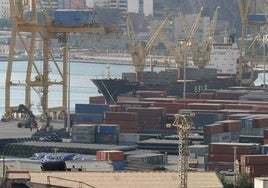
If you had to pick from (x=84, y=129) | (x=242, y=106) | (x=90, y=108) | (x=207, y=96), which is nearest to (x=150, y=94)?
(x=207, y=96)

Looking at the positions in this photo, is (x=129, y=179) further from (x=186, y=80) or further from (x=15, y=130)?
(x=186, y=80)

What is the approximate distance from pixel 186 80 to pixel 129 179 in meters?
45.8

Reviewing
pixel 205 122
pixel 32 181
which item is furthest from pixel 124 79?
pixel 32 181

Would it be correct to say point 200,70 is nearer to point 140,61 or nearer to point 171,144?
point 140,61

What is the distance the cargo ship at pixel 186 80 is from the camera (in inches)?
2505

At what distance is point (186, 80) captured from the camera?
68.0 meters

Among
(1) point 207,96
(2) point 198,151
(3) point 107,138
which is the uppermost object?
(1) point 207,96

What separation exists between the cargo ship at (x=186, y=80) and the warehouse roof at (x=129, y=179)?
3485 cm

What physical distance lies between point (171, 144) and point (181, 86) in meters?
23.5

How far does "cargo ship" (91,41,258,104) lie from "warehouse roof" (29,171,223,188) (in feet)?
114

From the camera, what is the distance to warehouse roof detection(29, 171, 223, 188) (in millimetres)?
21688

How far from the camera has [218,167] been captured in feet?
121

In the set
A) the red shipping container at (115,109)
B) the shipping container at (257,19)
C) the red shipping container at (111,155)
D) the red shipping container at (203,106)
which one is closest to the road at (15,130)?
the red shipping container at (115,109)

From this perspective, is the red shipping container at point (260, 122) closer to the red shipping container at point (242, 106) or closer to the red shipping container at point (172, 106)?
the red shipping container at point (172, 106)
